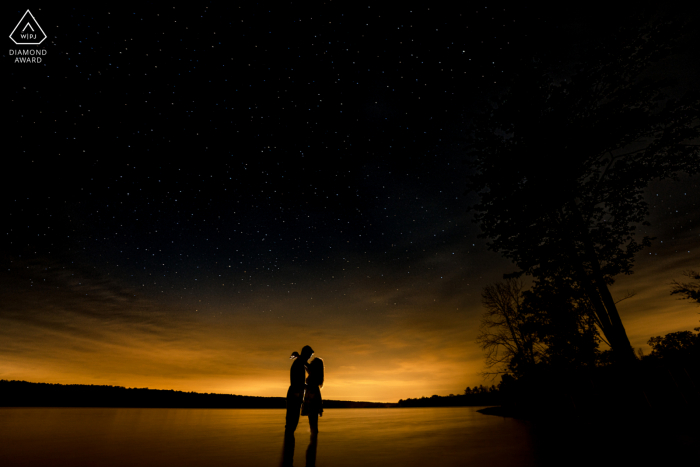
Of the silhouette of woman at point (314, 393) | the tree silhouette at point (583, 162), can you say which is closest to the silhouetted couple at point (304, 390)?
the silhouette of woman at point (314, 393)

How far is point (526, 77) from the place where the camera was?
37.0 ft

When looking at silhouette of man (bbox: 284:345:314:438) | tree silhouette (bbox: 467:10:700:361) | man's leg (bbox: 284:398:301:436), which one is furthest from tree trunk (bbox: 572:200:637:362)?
man's leg (bbox: 284:398:301:436)

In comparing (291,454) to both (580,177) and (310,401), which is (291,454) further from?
(580,177)

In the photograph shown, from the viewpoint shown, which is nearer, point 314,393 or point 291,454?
point 291,454

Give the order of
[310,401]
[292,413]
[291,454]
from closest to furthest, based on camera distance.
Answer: [291,454]
[292,413]
[310,401]

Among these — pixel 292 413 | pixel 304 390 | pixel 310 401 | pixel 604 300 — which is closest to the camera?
pixel 292 413

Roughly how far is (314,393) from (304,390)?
334mm

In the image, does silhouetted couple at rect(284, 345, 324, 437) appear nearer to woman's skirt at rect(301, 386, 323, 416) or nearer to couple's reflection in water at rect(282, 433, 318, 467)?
woman's skirt at rect(301, 386, 323, 416)

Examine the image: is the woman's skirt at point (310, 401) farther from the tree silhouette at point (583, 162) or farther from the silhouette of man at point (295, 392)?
the tree silhouette at point (583, 162)

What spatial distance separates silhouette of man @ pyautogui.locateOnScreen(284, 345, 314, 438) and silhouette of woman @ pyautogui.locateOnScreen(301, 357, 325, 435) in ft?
1.09

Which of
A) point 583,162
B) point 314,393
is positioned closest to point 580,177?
point 583,162

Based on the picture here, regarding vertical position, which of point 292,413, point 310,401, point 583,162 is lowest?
point 292,413

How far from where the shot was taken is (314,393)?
25.6 feet

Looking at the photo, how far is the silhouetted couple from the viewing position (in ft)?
23.8
